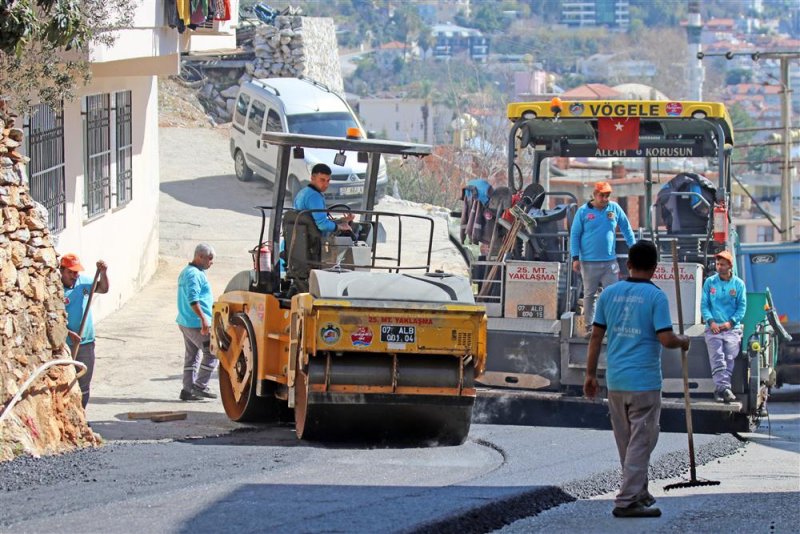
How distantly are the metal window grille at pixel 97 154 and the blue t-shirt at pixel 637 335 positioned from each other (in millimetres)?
10921

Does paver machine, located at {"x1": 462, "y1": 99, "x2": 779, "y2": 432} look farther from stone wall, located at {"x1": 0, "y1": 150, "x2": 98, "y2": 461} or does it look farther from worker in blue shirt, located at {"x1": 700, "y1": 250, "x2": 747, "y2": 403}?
stone wall, located at {"x1": 0, "y1": 150, "x2": 98, "y2": 461}

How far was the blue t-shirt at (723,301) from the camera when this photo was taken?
12461 mm

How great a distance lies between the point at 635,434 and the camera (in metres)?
8.10

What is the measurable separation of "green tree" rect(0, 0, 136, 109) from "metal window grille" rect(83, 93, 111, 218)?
3.04 metres

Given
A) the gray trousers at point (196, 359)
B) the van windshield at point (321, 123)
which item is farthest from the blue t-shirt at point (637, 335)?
the van windshield at point (321, 123)

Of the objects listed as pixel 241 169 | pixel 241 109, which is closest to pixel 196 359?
pixel 241 169

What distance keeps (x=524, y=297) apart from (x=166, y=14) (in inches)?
289

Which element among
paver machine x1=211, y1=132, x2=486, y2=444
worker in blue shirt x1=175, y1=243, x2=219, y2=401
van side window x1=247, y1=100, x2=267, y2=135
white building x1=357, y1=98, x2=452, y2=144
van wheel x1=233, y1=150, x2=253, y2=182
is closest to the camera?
paver machine x1=211, y1=132, x2=486, y2=444

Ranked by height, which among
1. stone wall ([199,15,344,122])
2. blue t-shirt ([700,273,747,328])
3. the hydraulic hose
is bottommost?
the hydraulic hose

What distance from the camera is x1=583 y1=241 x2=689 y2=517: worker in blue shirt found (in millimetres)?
8016

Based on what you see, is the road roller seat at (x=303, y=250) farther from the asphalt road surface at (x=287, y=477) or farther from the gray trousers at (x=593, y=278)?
the gray trousers at (x=593, y=278)

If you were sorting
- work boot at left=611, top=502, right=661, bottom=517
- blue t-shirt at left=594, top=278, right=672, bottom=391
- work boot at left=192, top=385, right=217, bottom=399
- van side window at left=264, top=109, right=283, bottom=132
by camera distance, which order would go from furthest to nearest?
van side window at left=264, top=109, right=283, bottom=132 → work boot at left=192, top=385, right=217, bottom=399 → blue t-shirt at left=594, top=278, right=672, bottom=391 → work boot at left=611, top=502, right=661, bottom=517

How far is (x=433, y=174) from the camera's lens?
41.3 metres

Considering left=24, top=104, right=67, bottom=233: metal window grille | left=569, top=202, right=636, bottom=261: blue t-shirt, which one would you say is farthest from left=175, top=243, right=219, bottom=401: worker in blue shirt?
left=569, top=202, right=636, bottom=261: blue t-shirt
